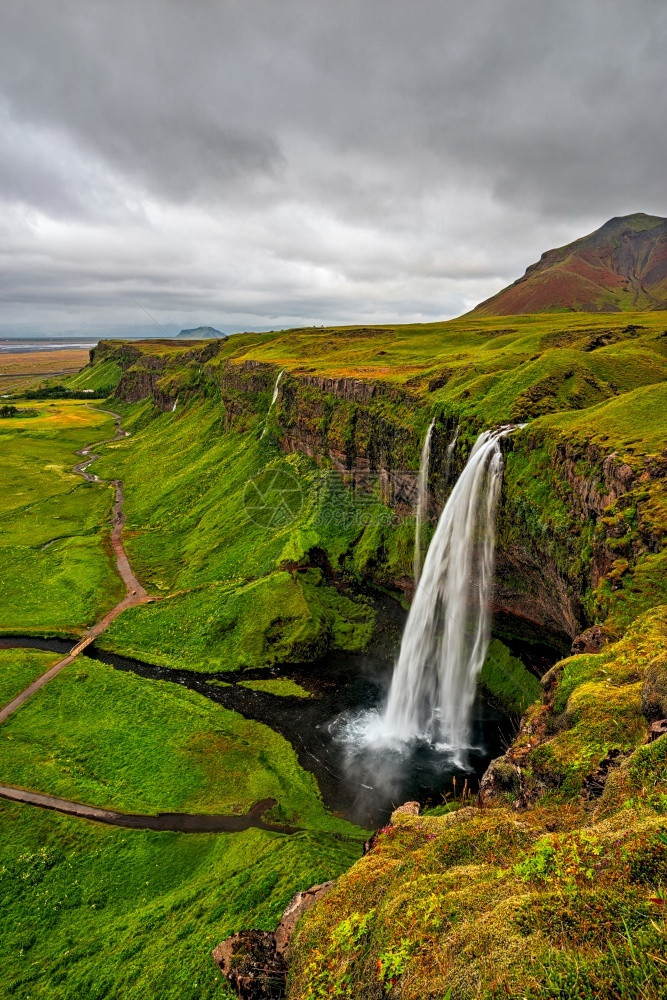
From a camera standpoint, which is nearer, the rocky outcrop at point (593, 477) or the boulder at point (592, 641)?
the boulder at point (592, 641)

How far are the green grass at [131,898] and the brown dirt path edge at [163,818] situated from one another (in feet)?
1.93

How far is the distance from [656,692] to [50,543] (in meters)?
59.9

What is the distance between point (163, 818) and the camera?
74.1ft

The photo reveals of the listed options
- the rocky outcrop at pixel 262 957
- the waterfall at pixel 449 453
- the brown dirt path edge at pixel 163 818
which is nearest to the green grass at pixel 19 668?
the brown dirt path edge at pixel 163 818

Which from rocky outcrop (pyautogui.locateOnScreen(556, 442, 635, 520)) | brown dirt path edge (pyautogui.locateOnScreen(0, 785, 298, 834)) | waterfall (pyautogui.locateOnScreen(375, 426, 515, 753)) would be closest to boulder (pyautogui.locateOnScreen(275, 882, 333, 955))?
brown dirt path edge (pyautogui.locateOnScreen(0, 785, 298, 834))

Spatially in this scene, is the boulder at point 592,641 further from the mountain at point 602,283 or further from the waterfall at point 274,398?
the mountain at point 602,283

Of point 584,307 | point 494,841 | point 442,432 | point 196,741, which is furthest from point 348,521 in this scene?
point 584,307

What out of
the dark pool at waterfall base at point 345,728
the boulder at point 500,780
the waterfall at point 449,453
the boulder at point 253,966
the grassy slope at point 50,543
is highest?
the waterfall at point 449,453

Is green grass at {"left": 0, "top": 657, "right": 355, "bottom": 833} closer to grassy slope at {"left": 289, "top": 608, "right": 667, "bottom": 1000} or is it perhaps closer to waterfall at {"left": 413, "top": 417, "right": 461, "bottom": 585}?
grassy slope at {"left": 289, "top": 608, "right": 667, "bottom": 1000}

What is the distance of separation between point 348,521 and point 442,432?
47.9ft

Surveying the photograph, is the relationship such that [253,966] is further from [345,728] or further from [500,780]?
[345,728]

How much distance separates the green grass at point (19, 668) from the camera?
3128 cm

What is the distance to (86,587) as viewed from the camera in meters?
44.5

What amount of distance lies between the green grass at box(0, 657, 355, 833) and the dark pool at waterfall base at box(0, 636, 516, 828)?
116 centimetres
